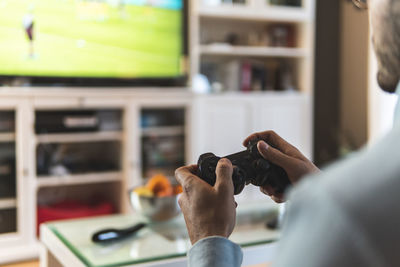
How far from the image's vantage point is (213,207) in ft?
2.25

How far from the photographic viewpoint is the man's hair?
0.54 metres

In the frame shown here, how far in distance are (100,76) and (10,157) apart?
0.75 m

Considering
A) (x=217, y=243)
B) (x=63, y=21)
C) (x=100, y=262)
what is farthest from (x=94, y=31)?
(x=217, y=243)

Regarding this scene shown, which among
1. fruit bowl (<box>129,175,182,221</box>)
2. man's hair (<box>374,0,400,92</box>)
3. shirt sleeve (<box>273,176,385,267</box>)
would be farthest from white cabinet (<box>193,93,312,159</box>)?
shirt sleeve (<box>273,176,385,267</box>)

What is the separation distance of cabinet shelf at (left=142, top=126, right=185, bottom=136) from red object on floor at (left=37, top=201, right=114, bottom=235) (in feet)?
1.76

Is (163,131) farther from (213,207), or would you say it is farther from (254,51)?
(213,207)

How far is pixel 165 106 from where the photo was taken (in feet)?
10.9

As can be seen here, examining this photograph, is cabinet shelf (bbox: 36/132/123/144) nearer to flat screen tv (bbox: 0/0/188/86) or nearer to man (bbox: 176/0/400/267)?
flat screen tv (bbox: 0/0/188/86)

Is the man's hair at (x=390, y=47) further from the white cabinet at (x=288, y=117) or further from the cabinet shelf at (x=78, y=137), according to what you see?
the white cabinet at (x=288, y=117)

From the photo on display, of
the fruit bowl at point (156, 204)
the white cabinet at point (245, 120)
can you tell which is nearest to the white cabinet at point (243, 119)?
the white cabinet at point (245, 120)

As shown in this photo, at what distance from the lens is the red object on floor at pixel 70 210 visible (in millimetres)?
3037

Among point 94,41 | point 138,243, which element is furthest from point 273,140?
point 94,41

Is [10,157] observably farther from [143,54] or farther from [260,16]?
[260,16]

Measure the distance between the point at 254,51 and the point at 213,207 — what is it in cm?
319
